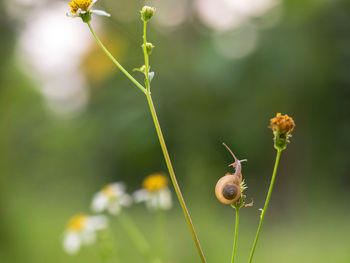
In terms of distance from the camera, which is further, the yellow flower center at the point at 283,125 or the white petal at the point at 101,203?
the white petal at the point at 101,203

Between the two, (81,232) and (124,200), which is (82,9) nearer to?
(124,200)

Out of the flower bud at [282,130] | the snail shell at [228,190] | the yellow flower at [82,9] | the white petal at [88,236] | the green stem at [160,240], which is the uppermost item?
the green stem at [160,240]

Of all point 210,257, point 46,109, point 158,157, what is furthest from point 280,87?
point 46,109

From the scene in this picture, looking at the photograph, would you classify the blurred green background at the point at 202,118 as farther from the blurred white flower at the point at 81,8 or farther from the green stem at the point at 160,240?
the blurred white flower at the point at 81,8

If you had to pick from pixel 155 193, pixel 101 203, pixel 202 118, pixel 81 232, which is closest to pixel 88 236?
pixel 81 232

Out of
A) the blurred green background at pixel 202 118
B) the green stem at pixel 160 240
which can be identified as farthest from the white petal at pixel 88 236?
the blurred green background at pixel 202 118

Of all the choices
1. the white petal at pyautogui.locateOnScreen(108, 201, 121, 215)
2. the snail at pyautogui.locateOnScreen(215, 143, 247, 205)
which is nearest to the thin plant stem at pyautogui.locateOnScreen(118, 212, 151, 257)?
the white petal at pyautogui.locateOnScreen(108, 201, 121, 215)

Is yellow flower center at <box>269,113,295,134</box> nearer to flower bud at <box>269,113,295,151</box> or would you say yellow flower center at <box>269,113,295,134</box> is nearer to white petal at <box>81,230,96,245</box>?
flower bud at <box>269,113,295,151</box>

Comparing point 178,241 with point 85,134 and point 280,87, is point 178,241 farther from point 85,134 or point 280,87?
point 85,134
